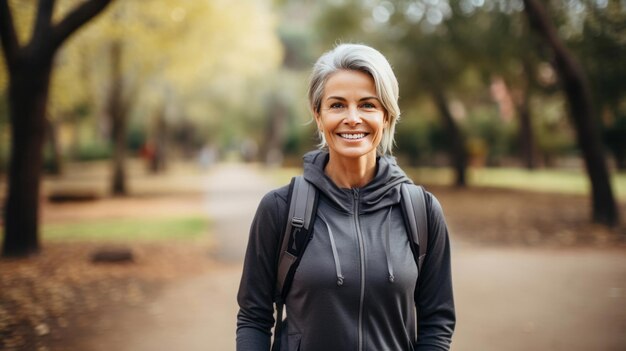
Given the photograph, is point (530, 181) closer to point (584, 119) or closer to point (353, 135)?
point (584, 119)

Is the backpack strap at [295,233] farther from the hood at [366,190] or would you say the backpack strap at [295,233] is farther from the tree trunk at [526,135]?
the tree trunk at [526,135]

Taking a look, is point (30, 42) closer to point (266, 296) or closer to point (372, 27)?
point (266, 296)

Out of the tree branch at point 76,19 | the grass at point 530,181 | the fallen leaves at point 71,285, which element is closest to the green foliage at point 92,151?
the grass at point 530,181

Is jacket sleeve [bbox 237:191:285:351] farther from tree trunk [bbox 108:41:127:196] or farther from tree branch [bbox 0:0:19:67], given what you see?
tree trunk [bbox 108:41:127:196]

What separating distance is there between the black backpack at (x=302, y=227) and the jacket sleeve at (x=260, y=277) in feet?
0.12

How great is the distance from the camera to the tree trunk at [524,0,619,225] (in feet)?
38.9

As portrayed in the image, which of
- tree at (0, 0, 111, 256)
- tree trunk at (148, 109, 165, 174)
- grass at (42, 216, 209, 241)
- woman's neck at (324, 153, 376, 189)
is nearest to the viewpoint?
woman's neck at (324, 153, 376, 189)

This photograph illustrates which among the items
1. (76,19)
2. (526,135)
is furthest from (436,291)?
(526,135)

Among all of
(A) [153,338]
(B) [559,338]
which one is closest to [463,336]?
(B) [559,338]

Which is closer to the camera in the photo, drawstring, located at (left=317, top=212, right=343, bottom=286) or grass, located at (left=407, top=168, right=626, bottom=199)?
drawstring, located at (left=317, top=212, right=343, bottom=286)

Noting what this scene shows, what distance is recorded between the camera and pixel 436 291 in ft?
7.11

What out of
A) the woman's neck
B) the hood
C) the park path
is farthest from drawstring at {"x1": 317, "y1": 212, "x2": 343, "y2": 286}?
the park path

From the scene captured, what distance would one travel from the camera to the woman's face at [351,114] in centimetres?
209

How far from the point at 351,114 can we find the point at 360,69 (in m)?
0.17
